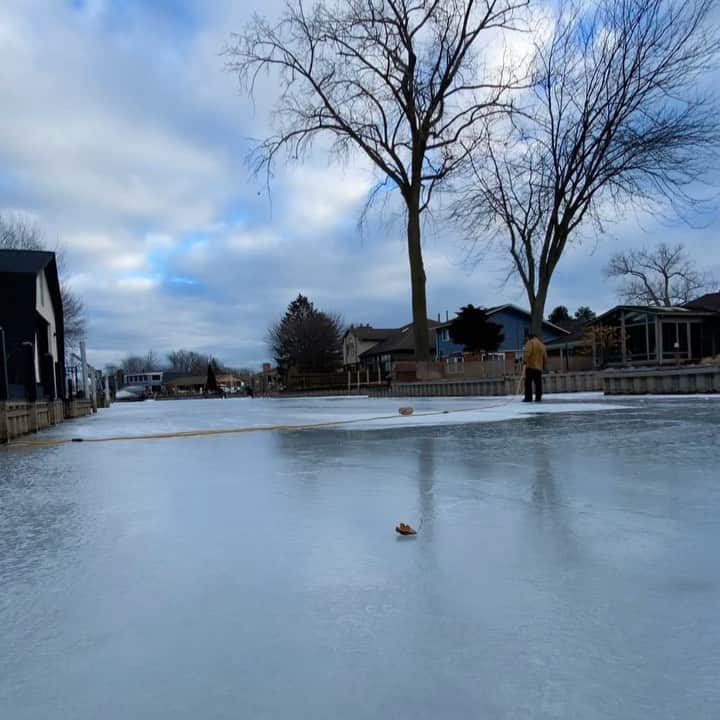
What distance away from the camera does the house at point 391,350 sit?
55841mm

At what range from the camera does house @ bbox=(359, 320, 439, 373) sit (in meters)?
55.8

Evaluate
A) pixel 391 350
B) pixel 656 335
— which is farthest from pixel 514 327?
pixel 656 335

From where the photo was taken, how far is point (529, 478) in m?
3.66

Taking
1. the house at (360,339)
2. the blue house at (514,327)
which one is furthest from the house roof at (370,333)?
the blue house at (514,327)

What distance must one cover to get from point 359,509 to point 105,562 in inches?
47.9

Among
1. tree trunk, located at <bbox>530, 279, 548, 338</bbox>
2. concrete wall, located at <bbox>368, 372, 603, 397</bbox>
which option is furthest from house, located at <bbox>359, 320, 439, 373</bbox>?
concrete wall, located at <bbox>368, 372, 603, 397</bbox>

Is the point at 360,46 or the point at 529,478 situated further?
the point at 360,46

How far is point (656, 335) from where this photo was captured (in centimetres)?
2948

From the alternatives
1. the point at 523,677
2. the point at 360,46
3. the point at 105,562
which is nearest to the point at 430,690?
the point at 523,677

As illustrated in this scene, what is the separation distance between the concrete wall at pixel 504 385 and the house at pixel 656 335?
1098cm

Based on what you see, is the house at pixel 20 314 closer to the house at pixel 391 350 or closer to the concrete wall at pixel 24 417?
the concrete wall at pixel 24 417

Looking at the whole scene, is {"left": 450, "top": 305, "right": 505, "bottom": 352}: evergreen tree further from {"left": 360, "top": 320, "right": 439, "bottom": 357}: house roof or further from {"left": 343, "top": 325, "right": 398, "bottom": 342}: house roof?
{"left": 343, "top": 325, "right": 398, "bottom": 342}: house roof

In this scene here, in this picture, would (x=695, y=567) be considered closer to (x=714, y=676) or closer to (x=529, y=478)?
(x=714, y=676)

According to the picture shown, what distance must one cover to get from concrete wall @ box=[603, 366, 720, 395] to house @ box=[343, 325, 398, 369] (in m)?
49.7
